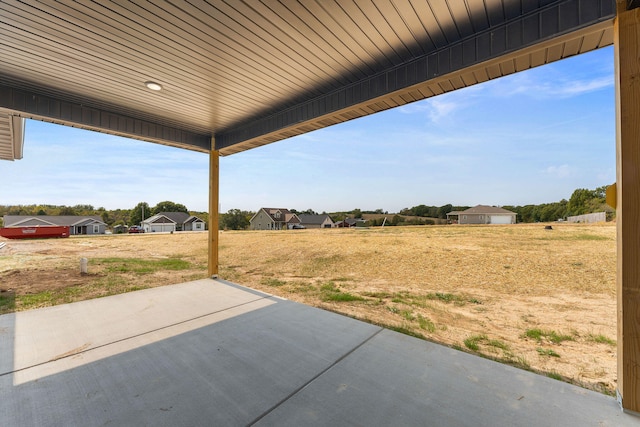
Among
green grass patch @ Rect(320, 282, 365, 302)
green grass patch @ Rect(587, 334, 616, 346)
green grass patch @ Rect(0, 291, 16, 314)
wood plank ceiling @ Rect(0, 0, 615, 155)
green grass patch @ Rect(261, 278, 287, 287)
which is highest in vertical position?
wood plank ceiling @ Rect(0, 0, 615, 155)

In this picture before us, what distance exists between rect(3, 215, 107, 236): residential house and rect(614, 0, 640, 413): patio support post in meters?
41.2

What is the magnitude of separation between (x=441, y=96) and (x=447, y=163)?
923 inches

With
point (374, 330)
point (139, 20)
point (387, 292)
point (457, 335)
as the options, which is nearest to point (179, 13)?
point (139, 20)

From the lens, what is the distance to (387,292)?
5.59m

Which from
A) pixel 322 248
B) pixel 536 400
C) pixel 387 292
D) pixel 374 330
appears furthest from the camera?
pixel 322 248

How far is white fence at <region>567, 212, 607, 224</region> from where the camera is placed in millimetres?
16147

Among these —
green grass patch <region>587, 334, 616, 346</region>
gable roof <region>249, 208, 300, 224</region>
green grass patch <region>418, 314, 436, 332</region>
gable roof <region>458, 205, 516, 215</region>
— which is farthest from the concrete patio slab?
gable roof <region>458, 205, 516, 215</region>

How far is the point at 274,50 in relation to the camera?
2.52m

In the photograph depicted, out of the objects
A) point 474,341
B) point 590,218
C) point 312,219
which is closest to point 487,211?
point 590,218

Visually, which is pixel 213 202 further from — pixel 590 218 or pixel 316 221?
pixel 316 221

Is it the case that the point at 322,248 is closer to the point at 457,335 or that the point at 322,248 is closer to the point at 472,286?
the point at 472,286

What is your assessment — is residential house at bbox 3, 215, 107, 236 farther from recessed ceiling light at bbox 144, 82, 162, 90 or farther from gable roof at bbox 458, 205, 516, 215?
gable roof at bbox 458, 205, 516, 215

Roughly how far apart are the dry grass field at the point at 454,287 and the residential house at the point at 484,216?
2420 cm

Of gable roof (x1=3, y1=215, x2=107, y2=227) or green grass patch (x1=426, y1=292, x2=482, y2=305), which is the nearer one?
green grass patch (x1=426, y1=292, x2=482, y2=305)
